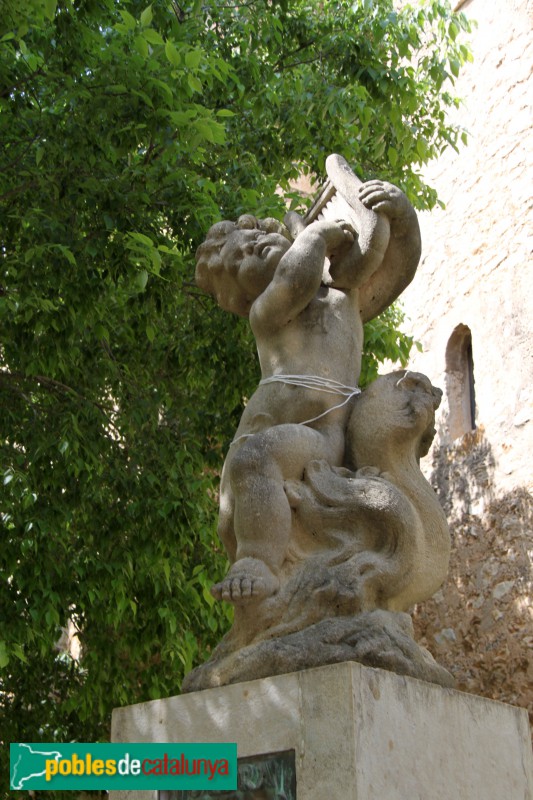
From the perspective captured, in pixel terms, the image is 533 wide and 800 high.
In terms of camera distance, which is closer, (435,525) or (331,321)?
(435,525)

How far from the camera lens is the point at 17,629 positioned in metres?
5.55

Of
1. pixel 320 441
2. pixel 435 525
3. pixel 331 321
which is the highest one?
pixel 331 321

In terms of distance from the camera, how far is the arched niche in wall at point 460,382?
12516 millimetres

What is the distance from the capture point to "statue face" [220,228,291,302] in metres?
4.21

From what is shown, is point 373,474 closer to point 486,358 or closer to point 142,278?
point 142,278

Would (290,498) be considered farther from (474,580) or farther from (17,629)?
(474,580)

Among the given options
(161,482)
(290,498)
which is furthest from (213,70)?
(290,498)

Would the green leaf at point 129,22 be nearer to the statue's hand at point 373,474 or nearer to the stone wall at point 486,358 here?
the statue's hand at point 373,474

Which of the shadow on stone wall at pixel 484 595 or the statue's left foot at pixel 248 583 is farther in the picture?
the shadow on stone wall at pixel 484 595

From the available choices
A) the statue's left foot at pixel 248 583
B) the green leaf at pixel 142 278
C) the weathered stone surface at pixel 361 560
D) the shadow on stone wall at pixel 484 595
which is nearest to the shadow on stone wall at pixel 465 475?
the shadow on stone wall at pixel 484 595

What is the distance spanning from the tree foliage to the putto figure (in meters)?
0.84

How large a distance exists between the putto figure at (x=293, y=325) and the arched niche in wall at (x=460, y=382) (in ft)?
27.1

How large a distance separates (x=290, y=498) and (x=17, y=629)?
8.52 ft

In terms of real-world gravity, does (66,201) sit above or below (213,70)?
below
